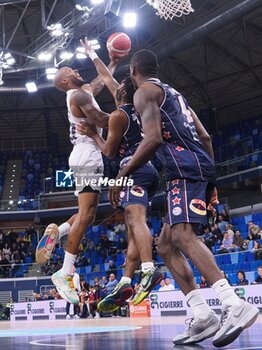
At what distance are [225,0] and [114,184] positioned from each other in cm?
1755

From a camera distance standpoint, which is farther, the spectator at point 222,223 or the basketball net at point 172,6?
the spectator at point 222,223

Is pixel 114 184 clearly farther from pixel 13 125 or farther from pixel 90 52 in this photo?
pixel 13 125

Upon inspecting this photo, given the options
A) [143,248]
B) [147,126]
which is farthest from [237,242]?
[147,126]

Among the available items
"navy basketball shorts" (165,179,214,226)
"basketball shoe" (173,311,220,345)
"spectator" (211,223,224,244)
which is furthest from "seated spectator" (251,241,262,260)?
"navy basketball shorts" (165,179,214,226)

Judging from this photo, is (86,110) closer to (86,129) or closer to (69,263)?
(86,129)

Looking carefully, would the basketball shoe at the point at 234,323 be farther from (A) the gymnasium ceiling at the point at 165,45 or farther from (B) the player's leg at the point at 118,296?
(A) the gymnasium ceiling at the point at 165,45

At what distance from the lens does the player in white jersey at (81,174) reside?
5.64m

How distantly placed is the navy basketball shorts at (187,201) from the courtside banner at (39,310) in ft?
49.7

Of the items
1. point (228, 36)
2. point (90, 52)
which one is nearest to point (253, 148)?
point (228, 36)

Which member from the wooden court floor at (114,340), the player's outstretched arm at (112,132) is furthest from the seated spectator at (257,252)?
the player's outstretched arm at (112,132)

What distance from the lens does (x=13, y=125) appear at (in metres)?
32.9

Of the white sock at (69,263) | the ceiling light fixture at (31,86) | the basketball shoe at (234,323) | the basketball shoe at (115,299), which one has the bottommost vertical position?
the basketball shoe at (234,323)

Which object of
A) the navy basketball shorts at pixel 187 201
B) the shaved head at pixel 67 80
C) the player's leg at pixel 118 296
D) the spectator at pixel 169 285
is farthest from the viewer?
the spectator at pixel 169 285

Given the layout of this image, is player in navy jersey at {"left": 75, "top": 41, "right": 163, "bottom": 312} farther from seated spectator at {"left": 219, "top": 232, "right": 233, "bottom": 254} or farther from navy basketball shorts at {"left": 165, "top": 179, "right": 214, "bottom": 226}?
seated spectator at {"left": 219, "top": 232, "right": 233, "bottom": 254}
